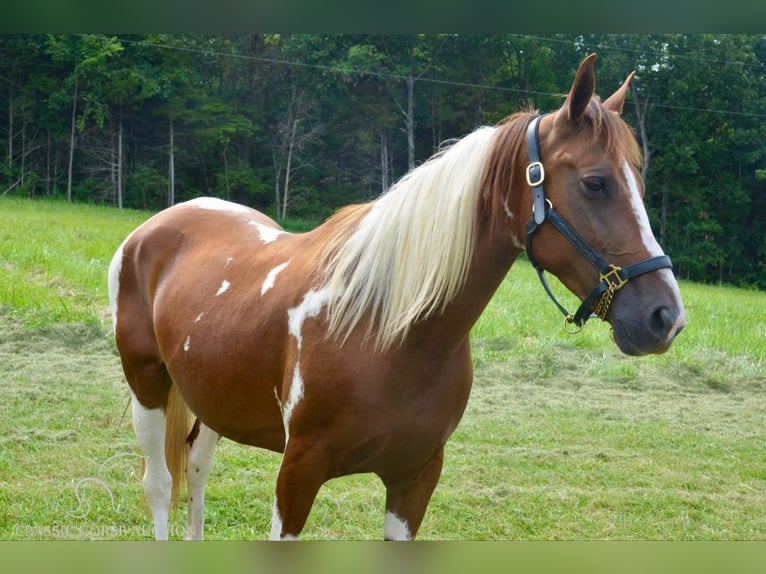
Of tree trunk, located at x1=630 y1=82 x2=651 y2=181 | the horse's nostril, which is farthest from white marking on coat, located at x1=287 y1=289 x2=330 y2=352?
tree trunk, located at x1=630 y1=82 x2=651 y2=181

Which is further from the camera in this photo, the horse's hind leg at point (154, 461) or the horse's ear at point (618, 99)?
the horse's hind leg at point (154, 461)

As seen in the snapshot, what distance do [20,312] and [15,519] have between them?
4.40m

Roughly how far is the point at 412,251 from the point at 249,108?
7.96 meters

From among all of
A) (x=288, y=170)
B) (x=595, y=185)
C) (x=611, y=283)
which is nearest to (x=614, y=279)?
(x=611, y=283)

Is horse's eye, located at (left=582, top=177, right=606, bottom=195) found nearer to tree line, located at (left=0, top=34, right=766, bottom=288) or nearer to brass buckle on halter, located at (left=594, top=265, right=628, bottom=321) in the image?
brass buckle on halter, located at (left=594, top=265, right=628, bottom=321)

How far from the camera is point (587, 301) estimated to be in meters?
1.68

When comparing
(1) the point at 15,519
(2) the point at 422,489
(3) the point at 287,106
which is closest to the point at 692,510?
(2) the point at 422,489

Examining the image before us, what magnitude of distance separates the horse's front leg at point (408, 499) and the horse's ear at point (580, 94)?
1.02 m

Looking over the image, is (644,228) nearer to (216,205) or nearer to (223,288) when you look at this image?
(223,288)

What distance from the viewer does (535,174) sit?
1724mm

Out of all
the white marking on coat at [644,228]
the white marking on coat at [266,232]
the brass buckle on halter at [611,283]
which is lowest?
the white marking on coat at [266,232]

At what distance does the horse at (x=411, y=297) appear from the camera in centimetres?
166

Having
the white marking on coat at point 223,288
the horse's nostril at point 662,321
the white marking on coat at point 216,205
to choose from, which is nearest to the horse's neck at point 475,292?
the horse's nostril at point 662,321

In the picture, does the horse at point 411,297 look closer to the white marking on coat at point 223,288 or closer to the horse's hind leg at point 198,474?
the white marking on coat at point 223,288
